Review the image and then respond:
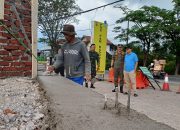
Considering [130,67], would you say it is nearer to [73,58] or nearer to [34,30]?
[73,58]

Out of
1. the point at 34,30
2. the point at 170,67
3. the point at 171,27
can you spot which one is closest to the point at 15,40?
the point at 34,30

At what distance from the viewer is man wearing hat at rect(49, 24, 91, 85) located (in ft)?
22.9

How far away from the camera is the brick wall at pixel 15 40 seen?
22.1 feet

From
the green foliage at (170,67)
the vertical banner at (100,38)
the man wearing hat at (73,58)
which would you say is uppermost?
the vertical banner at (100,38)

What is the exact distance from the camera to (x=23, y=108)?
3.95 metres

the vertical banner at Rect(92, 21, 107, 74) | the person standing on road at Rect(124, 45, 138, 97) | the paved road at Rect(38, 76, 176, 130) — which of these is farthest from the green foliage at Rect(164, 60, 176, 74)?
the paved road at Rect(38, 76, 176, 130)

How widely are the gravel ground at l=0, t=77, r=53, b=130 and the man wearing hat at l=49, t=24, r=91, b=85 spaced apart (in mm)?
1436

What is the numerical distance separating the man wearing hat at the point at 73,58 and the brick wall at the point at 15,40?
0.54 metres

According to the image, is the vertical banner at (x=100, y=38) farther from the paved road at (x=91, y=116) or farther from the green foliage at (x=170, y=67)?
the green foliage at (x=170, y=67)

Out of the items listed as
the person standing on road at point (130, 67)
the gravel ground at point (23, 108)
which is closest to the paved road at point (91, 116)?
the gravel ground at point (23, 108)

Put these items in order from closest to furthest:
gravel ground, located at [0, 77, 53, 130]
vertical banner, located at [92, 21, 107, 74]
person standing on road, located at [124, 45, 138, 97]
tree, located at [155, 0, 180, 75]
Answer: gravel ground, located at [0, 77, 53, 130]
person standing on road, located at [124, 45, 138, 97]
vertical banner, located at [92, 21, 107, 74]
tree, located at [155, 0, 180, 75]

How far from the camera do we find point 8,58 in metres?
6.80

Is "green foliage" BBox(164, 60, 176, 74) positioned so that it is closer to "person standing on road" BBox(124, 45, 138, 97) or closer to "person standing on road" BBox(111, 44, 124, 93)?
"person standing on road" BBox(111, 44, 124, 93)

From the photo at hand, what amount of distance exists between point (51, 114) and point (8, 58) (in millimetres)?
3573
